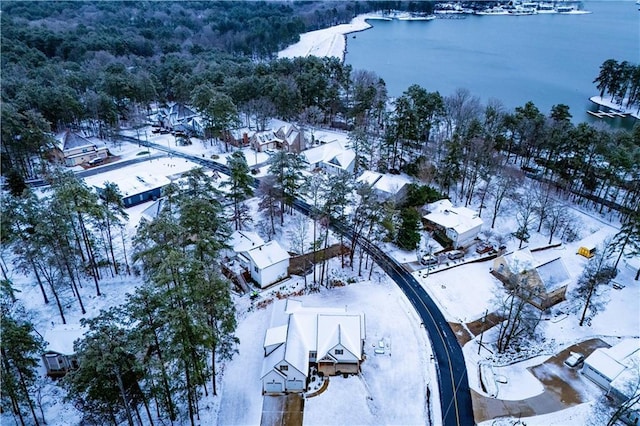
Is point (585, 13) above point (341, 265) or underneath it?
above

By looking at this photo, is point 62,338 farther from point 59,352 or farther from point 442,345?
point 442,345

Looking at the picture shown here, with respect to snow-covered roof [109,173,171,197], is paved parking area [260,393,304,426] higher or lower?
lower

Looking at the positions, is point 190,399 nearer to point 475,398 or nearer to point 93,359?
point 93,359

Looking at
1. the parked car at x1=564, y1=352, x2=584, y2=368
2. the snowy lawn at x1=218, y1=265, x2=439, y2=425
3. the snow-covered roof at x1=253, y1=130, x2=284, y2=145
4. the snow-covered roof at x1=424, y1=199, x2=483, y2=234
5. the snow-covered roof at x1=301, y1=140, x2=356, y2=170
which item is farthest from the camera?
the snow-covered roof at x1=253, y1=130, x2=284, y2=145

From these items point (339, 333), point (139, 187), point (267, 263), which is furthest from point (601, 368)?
point (139, 187)

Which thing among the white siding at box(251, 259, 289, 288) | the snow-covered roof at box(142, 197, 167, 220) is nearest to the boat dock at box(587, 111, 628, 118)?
the white siding at box(251, 259, 289, 288)

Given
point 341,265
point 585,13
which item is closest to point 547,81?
point 341,265

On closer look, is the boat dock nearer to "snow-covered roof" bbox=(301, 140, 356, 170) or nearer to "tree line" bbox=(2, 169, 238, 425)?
"snow-covered roof" bbox=(301, 140, 356, 170)
